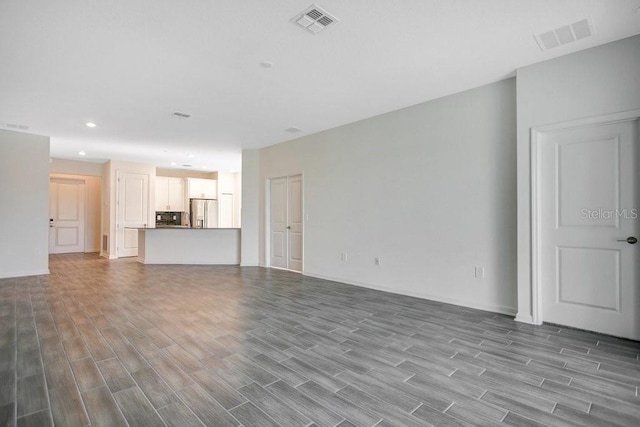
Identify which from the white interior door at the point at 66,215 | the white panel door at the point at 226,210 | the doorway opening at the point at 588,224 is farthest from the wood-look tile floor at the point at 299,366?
the white interior door at the point at 66,215

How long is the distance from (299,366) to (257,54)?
300 cm

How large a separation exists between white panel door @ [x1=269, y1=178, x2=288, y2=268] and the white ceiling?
2202mm

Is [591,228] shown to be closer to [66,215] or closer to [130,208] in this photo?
[130,208]

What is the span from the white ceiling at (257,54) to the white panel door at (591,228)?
3.30 feet

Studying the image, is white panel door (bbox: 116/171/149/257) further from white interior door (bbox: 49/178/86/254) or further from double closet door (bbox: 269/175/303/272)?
double closet door (bbox: 269/175/303/272)

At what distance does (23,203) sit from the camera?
6.41 m

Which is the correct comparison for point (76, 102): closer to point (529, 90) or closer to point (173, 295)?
point (173, 295)

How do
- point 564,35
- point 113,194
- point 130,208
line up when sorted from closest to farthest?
Result: 1. point 564,35
2. point 113,194
3. point 130,208

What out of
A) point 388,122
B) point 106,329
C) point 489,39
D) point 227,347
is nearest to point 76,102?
point 106,329

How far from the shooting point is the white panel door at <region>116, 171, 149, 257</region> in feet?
30.8

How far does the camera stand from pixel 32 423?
1836 millimetres

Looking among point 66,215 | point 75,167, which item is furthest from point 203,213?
point 66,215

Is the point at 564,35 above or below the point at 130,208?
above

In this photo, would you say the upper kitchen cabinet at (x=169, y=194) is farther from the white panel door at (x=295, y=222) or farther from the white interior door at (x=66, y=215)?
the white panel door at (x=295, y=222)
